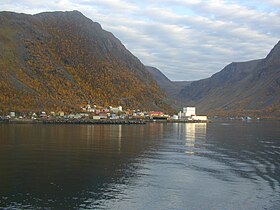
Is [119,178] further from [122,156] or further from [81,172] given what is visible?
[122,156]

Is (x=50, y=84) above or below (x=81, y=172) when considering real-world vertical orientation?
above

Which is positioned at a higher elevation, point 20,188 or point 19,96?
point 19,96

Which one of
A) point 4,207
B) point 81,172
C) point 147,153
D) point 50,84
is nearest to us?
point 4,207

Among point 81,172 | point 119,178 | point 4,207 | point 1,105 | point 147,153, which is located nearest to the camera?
point 4,207

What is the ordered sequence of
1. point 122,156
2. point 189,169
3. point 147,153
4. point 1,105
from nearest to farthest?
point 189,169 < point 122,156 < point 147,153 < point 1,105

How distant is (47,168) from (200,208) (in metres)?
16.7

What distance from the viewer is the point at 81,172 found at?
119ft

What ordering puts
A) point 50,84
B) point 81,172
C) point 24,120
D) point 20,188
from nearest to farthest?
1. point 20,188
2. point 81,172
3. point 24,120
4. point 50,84

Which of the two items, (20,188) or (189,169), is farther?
(189,169)

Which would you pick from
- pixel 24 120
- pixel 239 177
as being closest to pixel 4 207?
pixel 239 177

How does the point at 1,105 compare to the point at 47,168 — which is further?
the point at 1,105

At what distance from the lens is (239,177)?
35812 millimetres

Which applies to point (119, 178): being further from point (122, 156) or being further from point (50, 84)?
point (50, 84)

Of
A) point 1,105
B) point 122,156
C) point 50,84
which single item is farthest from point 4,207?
point 50,84
